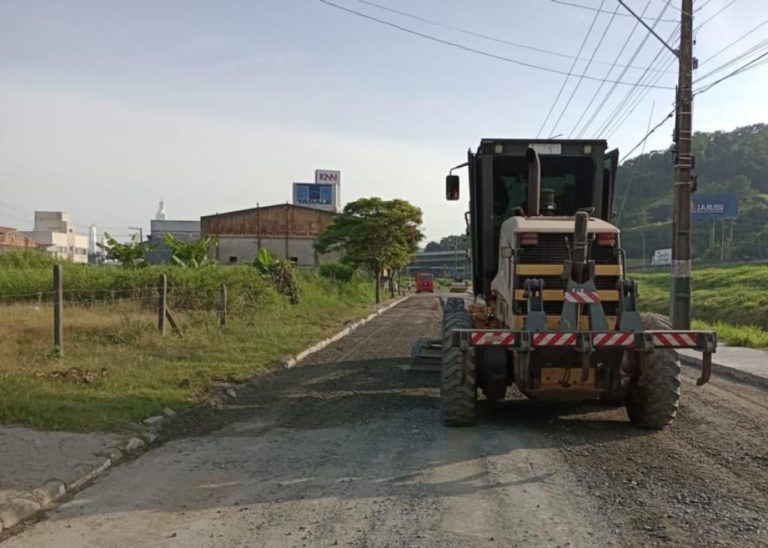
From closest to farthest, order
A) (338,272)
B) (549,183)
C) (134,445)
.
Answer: (134,445)
(549,183)
(338,272)

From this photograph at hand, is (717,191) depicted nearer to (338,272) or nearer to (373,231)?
(373,231)

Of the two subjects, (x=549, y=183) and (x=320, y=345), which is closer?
(x=549, y=183)

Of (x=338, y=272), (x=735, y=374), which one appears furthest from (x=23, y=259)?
(x=735, y=374)

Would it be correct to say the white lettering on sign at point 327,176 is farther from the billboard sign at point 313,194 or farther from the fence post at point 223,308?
the fence post at point 223,308

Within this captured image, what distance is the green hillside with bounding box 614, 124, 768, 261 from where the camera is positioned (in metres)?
92.0

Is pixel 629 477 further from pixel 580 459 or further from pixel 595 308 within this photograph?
pixel 595 308

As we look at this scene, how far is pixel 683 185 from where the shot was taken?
16984mm

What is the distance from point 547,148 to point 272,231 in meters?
50.8

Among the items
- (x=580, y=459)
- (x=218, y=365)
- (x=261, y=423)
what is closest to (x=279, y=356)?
(x=218, y=365)

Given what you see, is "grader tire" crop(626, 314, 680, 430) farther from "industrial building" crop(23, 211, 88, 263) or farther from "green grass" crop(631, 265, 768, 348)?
"industrial building" crop(23, 211, 88, 263)

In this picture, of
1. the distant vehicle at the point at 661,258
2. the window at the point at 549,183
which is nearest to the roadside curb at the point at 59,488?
the window at the point at 549,183

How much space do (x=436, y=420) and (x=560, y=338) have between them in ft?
6.94

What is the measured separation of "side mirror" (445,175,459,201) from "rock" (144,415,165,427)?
17.4ft

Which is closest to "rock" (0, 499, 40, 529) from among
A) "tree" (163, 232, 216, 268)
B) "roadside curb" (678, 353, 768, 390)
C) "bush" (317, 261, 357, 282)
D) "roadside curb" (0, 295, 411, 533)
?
"roadside curb" (0, 295, 411, 533)
